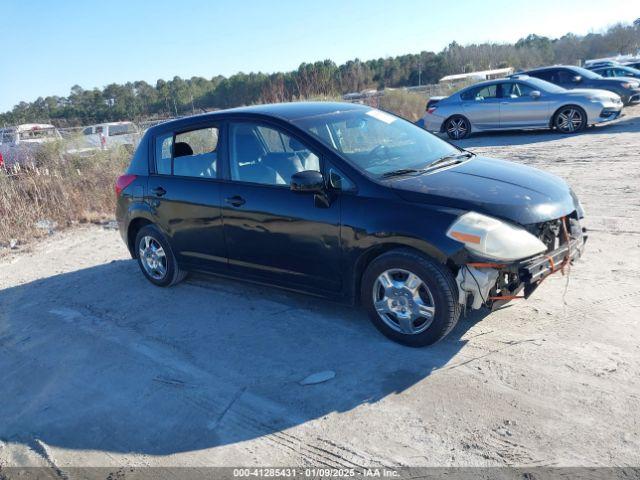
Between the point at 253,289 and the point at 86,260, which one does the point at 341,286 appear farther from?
the point at 86,260

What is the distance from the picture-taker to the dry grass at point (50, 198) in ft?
31.9

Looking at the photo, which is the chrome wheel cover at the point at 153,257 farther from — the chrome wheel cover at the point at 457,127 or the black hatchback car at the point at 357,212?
the chrome wheel cover at the point at 457,127

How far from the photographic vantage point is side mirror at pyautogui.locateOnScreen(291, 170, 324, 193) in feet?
14.4

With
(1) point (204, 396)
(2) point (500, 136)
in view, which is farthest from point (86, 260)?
(2) point (500, 136)

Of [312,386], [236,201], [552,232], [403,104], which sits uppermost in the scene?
[403,104]

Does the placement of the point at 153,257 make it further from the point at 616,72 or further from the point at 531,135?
the point at 616,72

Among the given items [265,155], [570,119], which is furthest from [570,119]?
[265,155]

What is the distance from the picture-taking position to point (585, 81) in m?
17.5

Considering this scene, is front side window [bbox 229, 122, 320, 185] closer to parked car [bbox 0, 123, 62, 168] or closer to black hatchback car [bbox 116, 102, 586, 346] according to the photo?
black hatchback car [bbox 116, 102, 586, 346]

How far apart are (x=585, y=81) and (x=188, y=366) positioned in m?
17.1

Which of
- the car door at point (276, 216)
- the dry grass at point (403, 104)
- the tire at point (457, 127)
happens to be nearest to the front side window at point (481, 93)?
the tire at point (457, 127)

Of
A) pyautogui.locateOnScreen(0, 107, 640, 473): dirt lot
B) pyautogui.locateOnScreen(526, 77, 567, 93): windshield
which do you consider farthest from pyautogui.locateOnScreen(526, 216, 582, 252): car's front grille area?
pyautogui.locateOnScreen(526, 77, 567, 93): windshield

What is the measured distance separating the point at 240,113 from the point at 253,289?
5.88 ft

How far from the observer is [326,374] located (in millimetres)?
4082
